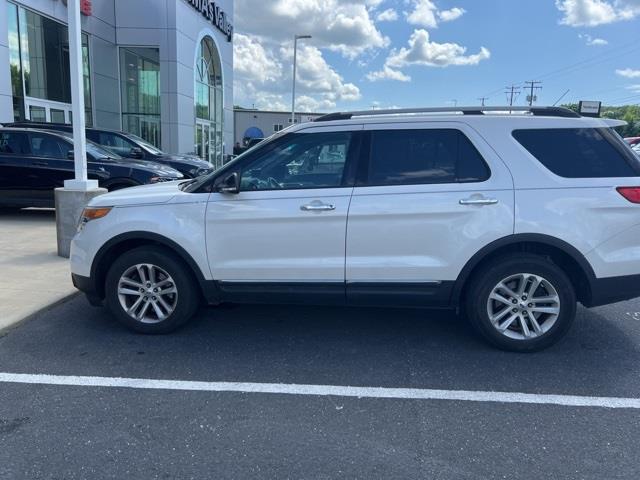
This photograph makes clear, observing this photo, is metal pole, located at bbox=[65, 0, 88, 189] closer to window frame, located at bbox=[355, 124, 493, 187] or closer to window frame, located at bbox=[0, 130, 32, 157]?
window frame, located at bbox=[0, 130, 32, 157]

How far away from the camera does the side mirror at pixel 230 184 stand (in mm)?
4355

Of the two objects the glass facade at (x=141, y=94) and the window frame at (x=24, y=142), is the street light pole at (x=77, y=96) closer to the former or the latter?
the window frame at (x=24, y=142)

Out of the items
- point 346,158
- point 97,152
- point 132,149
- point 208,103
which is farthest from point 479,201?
point 208,103

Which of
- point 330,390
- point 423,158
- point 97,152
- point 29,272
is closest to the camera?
point 330,390

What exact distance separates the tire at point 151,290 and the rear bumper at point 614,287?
322cm

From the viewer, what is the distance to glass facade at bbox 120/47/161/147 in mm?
23016

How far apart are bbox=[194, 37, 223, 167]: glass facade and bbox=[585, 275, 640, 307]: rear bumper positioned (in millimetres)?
23011

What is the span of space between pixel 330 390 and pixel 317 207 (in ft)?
4.61

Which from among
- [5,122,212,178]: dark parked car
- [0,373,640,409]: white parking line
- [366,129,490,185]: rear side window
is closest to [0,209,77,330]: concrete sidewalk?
[0,373,640,409]: white parking line

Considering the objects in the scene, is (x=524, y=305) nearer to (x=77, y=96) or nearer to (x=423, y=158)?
(x=423, y=158)

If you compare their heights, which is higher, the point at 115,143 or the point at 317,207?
the point at 115,143

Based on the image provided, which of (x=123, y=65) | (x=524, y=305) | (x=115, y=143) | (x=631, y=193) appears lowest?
(x=524, y=305)

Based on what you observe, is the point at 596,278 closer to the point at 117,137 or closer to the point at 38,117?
the point at 117,137

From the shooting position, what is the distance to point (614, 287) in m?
4.24
